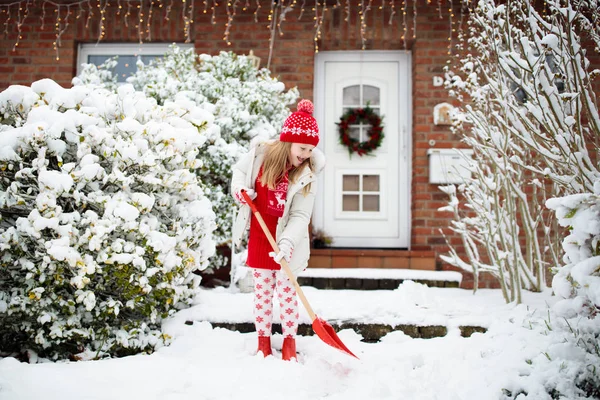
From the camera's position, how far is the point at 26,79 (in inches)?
239

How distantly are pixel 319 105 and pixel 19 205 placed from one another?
3.99 meters

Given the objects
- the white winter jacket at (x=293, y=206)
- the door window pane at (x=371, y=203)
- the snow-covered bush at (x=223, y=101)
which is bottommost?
the white winter jacket at (x=293, y=206)

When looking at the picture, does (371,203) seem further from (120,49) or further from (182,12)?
(120,49)

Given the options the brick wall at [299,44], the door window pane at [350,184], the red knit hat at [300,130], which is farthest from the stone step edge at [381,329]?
the door window pane at [350,184]

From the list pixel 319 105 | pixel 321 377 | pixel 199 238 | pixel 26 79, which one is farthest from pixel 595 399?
pixel 26 79

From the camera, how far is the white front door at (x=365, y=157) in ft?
19.4

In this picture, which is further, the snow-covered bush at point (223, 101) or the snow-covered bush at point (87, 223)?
the snow-covered bush at point (223, 101)

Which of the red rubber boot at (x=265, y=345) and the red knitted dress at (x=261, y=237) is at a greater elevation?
the red knitted dress at (x=261, y=237)

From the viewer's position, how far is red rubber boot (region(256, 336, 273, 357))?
278 centimetres

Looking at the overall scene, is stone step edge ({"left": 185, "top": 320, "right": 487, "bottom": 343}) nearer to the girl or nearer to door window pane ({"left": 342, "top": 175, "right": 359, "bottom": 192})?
the girl

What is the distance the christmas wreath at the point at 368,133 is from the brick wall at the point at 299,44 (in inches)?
16.9

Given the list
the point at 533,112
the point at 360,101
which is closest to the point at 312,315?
the point at 533,112

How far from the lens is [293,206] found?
9.43 ft

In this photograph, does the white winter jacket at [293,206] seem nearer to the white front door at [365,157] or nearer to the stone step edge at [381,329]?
the stone step edge at [381,329]
